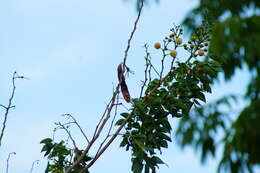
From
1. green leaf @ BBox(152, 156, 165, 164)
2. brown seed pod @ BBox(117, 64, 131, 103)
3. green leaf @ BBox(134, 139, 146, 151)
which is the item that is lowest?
green leaf @ BBox(152, 156, 165, 164)

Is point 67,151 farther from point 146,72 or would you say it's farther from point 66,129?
point 146,72

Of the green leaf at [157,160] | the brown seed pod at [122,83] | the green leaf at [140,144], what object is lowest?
the green leaf at [157,160]

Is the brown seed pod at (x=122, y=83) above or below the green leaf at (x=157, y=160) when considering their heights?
above

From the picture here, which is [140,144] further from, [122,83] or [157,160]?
[122,83]

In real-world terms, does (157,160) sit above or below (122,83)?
below

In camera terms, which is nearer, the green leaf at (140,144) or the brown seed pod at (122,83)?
the brown seed pod at (122,83)

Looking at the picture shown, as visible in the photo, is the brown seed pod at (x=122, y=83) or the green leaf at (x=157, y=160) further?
the green leaf at (x=157, y=160)

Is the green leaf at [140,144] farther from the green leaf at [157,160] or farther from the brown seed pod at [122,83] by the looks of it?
the brown seed pod at [122,83]

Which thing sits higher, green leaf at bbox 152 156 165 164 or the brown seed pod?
the brown seed pod

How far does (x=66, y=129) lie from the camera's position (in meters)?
3.74

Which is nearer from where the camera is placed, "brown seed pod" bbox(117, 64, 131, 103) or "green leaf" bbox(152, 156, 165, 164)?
"brown seed pod" bbox(117, 64, 131, 103)

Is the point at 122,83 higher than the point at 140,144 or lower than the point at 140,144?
higher

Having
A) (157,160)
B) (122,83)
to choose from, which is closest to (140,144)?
(157,160)

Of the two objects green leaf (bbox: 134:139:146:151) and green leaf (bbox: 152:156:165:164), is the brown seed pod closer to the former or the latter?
green leaf (bbox: 134:139:146:151)
